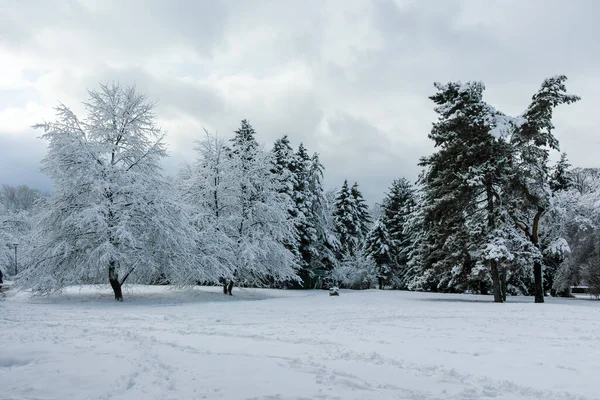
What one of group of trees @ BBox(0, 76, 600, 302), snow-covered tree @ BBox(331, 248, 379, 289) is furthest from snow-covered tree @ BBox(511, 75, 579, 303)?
snow-covered tree @ BBox(331, 248, 379, 289)

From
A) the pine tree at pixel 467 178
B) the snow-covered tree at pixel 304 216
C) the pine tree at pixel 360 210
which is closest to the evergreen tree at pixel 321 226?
the snow-covered tree at pixel 304 216

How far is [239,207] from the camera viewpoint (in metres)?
29.6

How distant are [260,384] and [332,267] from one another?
1490 inches

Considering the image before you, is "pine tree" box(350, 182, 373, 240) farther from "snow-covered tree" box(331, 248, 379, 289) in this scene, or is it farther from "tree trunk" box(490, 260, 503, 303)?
"tree trunk" box(490, 260, 503, 303)

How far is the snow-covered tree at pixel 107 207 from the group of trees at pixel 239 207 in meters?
0.06

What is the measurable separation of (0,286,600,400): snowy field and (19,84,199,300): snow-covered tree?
Answer: 23.9 ft

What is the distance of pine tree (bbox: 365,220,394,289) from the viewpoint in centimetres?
4844

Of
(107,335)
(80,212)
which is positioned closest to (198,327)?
(107,335)

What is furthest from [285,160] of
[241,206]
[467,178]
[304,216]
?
[467,178]

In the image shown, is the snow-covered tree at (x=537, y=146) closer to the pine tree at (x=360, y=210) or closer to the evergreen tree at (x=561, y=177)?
the evergreen tree at (x=561, y=177)

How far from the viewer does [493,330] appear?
42.7 feet

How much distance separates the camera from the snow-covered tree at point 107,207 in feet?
71.1

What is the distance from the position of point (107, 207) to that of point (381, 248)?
3204 cm

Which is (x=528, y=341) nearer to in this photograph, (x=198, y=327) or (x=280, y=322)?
(x=280, y=322)
